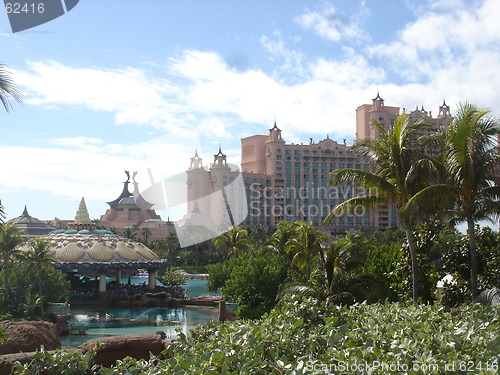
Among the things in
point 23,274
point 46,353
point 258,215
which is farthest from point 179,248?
point 46,353

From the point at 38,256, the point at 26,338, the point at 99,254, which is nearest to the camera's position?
the point at 26,338

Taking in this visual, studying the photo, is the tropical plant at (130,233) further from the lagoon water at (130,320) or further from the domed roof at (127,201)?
the lagoon water at (130,320)

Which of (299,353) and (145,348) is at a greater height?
(299,353)

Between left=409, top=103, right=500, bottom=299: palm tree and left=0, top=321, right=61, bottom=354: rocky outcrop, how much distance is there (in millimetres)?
12536

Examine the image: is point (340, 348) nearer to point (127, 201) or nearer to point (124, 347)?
point (124, 347)

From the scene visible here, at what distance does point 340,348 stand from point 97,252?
4938 centimetres

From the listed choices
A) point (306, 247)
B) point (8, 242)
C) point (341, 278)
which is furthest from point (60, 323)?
point (341, 278)

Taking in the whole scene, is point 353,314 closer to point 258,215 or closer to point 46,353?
point 46,353

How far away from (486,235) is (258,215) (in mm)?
91809

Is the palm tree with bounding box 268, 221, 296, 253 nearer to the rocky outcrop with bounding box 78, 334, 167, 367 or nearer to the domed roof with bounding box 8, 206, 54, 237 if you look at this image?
the rocky outcrop with bounding box 78, 334, 167, 367

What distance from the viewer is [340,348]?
19.5ft

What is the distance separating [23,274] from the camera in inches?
1412

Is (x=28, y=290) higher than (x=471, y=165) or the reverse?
the reverse

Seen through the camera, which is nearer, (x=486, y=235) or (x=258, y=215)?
(x=486, y=235)
